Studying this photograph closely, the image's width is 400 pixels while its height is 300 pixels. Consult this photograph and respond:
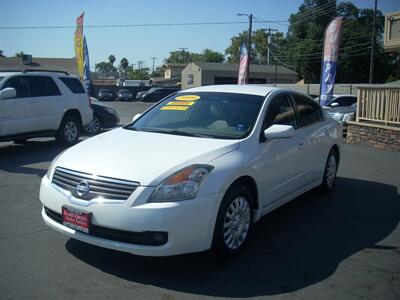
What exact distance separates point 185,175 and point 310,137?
106 inches

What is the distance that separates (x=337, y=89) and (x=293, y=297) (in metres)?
37.4

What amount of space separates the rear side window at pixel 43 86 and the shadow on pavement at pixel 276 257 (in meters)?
6.70

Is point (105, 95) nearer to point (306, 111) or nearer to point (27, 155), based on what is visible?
point (27, 155)

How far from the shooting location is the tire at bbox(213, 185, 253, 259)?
13.4 feet

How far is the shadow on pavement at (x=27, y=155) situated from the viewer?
8.52m

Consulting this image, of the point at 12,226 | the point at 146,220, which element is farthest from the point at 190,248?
the point at 12,226

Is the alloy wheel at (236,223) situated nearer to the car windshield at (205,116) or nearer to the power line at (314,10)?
the car windshield at (205,116)

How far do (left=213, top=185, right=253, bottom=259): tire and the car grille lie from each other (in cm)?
86

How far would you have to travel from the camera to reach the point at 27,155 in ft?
33.1

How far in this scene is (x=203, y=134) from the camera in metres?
4.88

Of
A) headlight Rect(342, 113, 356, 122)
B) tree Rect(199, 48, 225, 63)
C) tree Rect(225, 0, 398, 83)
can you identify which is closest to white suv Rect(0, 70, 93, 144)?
headlight Rect(342, 113, 356, 122)

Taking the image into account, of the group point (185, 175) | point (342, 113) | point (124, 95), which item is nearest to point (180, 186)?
point (185, 175)

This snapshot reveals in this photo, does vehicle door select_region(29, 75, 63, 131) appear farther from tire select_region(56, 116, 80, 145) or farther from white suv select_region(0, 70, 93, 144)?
tire select_region(56, 116, 80, 145)

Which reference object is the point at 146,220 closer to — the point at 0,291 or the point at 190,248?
the point at 190,248
